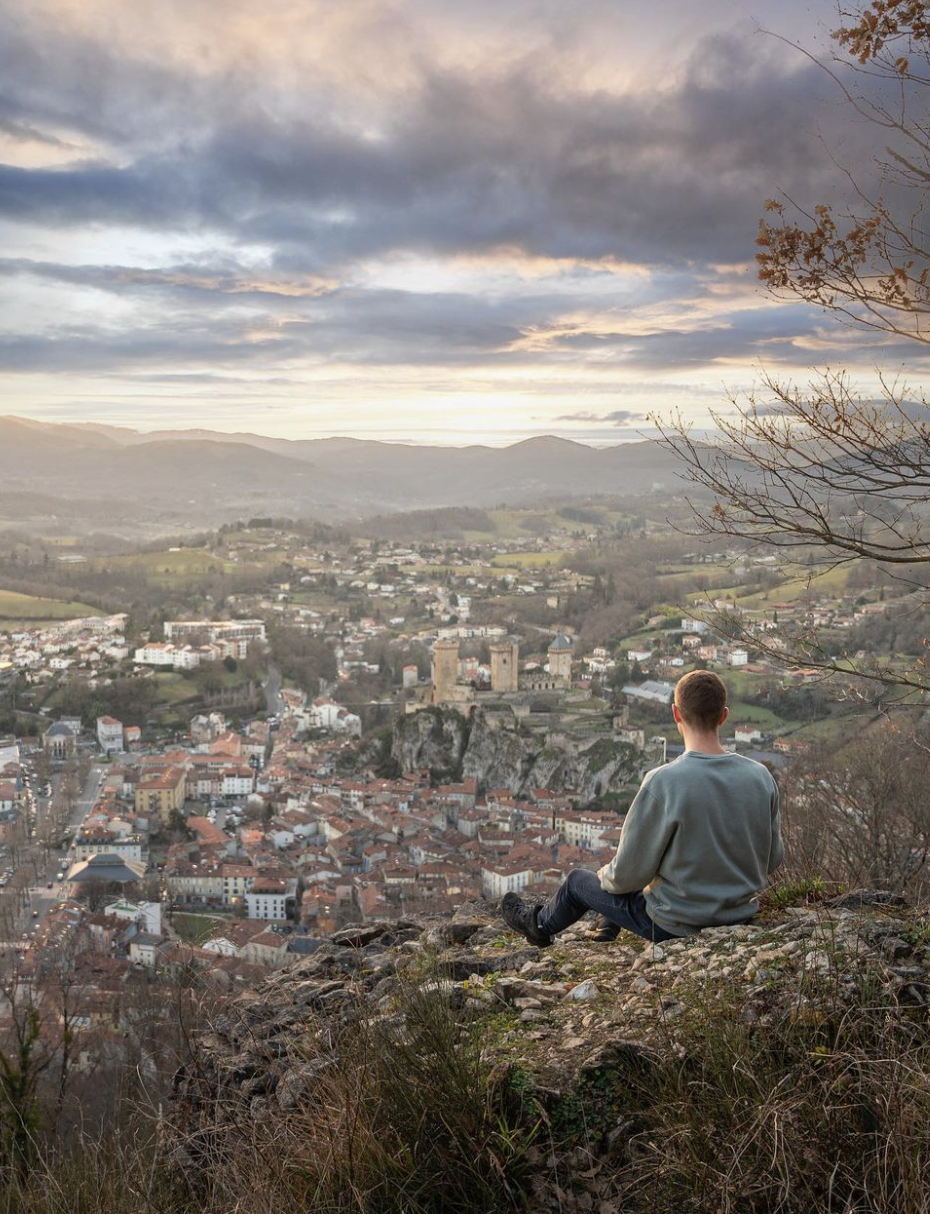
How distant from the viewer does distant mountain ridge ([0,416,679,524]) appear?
87.6 m

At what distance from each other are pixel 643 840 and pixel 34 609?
156 ft

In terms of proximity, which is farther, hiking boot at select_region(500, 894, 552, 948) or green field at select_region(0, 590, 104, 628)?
green field at select_region(0, 590, 104, 628)

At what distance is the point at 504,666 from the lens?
31469 mm

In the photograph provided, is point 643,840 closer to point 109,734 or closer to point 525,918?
point 525,918

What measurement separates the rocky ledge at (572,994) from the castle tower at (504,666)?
27.3 metres

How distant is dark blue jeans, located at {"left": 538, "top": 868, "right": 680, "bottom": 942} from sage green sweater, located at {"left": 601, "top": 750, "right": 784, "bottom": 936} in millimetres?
81

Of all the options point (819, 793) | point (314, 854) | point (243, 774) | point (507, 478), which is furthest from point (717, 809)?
point (507, 478)

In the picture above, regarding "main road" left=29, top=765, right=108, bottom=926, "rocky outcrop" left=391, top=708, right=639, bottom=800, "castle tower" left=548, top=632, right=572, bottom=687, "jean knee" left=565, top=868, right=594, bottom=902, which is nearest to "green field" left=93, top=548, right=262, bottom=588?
"castle tower" left=548, top=632, right=572, bottom=687

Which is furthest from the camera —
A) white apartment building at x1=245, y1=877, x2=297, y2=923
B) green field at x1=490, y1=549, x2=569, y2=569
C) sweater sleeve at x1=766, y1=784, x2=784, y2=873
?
green field at x1=490, y1=549, x2=569, y2=569

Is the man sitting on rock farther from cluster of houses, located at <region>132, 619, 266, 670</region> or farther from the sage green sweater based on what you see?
cluster of houses, located at <region>132, 619, 266, 670</region>

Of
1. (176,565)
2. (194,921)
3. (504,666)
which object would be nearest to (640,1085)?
(194,921)

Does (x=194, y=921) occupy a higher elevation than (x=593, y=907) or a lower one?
lower

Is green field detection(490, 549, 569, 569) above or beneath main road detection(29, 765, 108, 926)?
above

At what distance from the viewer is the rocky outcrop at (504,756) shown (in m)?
22.7
